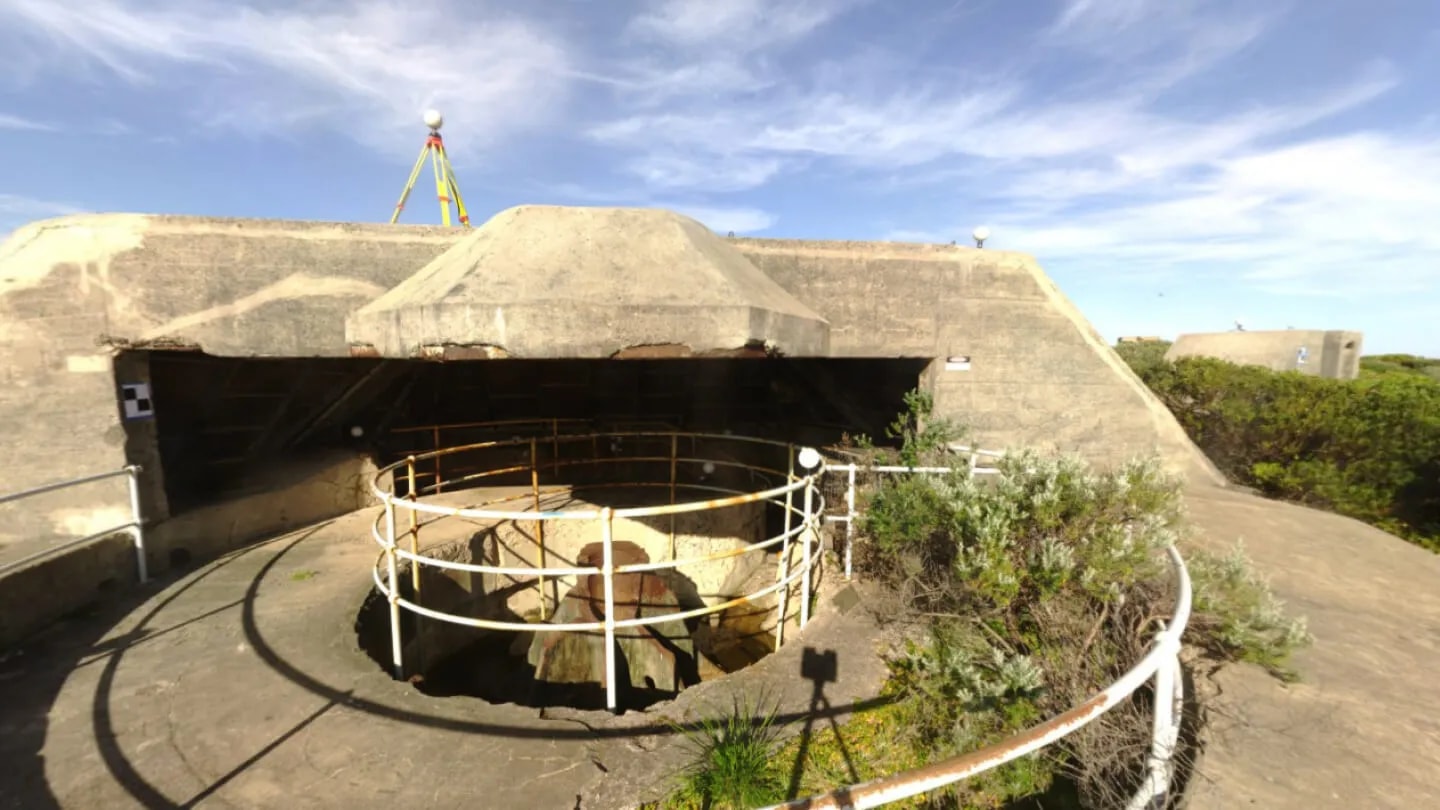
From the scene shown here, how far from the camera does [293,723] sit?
3.33 metres

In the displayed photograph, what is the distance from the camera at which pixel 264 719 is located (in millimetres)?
3373

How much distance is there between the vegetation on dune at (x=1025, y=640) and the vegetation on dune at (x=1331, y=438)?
5461 mm

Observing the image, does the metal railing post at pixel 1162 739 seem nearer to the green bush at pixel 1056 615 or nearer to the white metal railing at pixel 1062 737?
the white metal railing at pixel 1062 737

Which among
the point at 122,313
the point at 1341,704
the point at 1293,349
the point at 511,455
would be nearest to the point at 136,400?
the point at 122,313

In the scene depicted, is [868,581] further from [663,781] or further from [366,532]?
[366,532]

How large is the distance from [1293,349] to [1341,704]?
48.5ft

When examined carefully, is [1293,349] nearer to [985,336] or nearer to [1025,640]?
[985,336]

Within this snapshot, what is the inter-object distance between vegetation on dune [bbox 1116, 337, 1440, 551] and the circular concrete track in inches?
308

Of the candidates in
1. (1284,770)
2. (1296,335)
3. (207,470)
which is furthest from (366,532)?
(1296,335)

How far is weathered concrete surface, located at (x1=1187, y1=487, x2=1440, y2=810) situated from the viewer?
2.41m

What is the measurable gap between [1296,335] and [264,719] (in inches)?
780

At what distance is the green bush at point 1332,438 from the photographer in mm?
6871

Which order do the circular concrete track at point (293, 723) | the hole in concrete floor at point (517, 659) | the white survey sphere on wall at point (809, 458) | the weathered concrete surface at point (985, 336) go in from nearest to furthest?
the circular concrete track at point (293, 723)
the white survey sphere on wall at point (809, 458)
the hole in concrete floor at point (517, 659)
the weathered concrete surface at point (985, 336)

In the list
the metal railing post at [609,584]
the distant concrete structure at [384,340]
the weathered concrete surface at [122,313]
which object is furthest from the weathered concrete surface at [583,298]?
the weathered concrete surface at [122,313]
